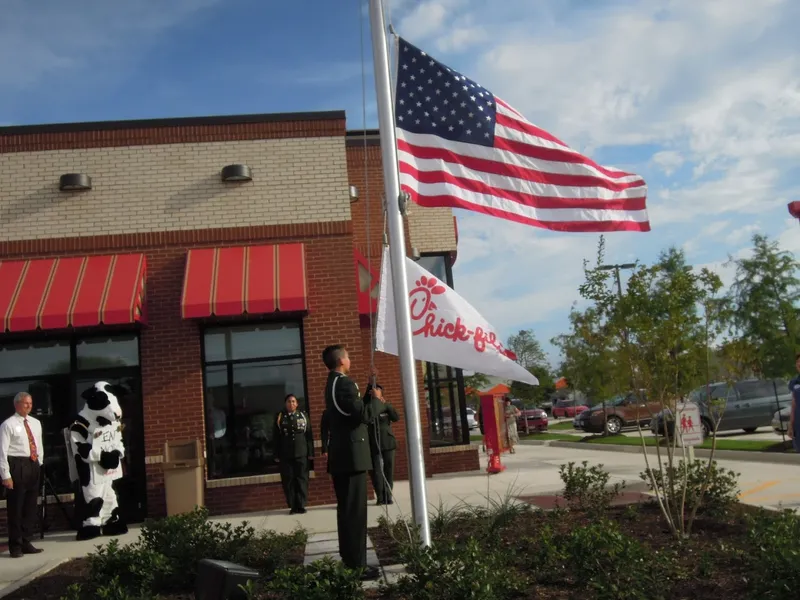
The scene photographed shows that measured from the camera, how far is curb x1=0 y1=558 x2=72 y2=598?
712 cm

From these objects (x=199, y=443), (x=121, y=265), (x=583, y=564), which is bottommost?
(x=583, y=564)

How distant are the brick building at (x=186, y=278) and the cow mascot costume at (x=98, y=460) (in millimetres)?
1390

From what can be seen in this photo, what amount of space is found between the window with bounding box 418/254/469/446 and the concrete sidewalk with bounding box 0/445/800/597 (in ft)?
3.93

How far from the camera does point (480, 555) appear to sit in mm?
5652

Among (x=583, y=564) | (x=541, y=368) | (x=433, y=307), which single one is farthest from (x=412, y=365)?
(x=541, y=368)

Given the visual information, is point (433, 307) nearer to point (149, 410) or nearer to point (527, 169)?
point (527, 169)

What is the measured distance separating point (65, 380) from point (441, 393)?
24.7ft

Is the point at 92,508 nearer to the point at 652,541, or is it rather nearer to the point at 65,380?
the point at 65,380

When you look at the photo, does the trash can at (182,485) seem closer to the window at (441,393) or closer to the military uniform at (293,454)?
the military uniform at (293,454)

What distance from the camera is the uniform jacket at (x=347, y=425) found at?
662 centimetres

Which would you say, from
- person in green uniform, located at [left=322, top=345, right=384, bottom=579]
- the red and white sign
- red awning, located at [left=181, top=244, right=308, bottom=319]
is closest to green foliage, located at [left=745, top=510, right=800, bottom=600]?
person in green uniform, located at [left=322, top=345, right=384, bottom=579]

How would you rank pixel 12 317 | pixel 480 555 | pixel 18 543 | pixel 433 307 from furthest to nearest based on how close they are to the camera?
1. pixel 12 317
2. pixel 18 543
3. pixel 433 307
4. pixel 480 555

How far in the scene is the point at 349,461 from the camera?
6.62 meters

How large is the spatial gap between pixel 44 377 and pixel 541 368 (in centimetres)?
5658
